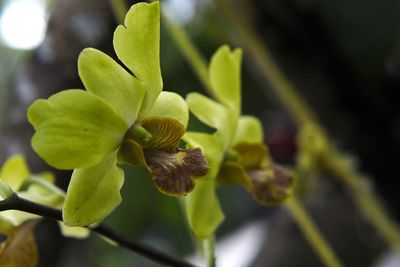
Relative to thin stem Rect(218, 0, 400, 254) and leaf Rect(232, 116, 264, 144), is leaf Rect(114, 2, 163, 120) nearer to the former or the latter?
leaf Rect(232, 116, 264, 144)

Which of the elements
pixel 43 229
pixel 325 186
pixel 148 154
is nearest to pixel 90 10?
pixel 43 229

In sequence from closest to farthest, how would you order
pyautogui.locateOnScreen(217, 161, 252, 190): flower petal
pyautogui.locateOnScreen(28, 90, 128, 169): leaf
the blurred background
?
pyautogui.locateOnScreen(28, 90, 128, 169): leaf < pyautogui.locateOnScreen(217, 161, 252, 190): flower petal < the blurred background

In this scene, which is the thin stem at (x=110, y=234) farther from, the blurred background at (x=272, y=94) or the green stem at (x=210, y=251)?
the blurred background at (x=272, y=94)

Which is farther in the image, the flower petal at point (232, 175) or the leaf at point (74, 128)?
the flower petal at point (232, 175)

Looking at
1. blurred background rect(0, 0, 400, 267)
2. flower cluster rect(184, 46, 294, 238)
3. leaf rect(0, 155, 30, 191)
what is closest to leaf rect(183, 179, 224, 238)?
flower cluster rect(184, 46, 294, 238)

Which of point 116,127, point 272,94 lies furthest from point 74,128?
point 272,94

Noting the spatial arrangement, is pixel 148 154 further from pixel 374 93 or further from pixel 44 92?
pixel 374 93

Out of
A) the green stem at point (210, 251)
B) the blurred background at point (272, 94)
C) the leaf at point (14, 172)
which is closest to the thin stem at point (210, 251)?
the green stem at point (210, 251)
